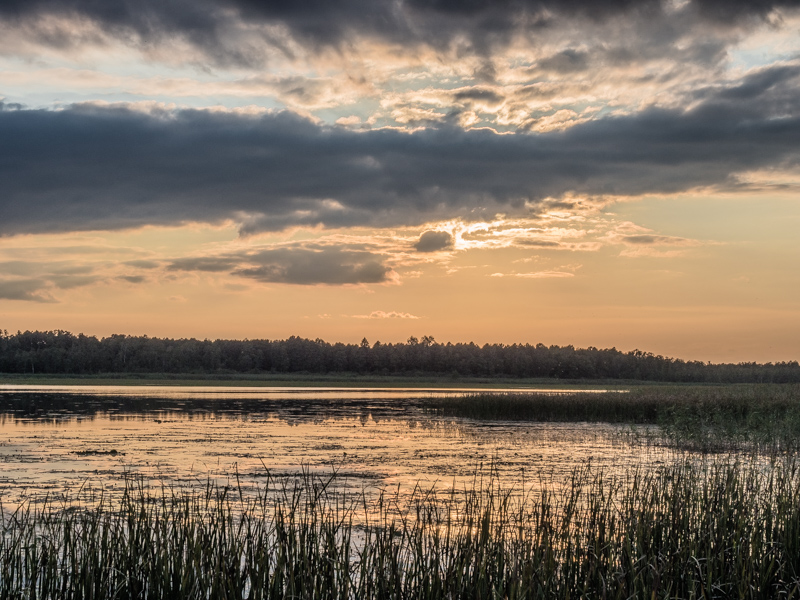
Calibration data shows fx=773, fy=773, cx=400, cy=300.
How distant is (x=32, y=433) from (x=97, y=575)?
20.4m

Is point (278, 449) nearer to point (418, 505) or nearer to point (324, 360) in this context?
point (418, 505)

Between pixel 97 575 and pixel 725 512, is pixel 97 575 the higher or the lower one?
the lower one

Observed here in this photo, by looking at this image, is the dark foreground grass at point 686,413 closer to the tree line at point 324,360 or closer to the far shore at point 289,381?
the far shore at point 289,381

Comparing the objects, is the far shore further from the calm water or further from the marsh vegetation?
the calm water

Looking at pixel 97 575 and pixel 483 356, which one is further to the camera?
pixel 483 356

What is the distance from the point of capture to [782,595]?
24.8ft

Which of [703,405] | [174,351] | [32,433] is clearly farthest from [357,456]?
[174,351]

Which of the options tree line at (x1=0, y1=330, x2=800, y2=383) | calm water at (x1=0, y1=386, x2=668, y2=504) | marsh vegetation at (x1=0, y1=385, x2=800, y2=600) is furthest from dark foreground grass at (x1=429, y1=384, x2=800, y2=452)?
tree line at (x1=0, y1=330, x2=800, y2=383)

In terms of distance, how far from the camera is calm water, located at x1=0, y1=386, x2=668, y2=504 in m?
15.7

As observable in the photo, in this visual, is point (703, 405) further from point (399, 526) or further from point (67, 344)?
point (67, 344)

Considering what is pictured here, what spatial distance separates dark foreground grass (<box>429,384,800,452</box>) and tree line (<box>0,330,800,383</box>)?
91.6 m

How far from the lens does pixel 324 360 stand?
142875 mm

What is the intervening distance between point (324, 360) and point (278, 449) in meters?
122

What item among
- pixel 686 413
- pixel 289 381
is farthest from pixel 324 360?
pixel 686 413
